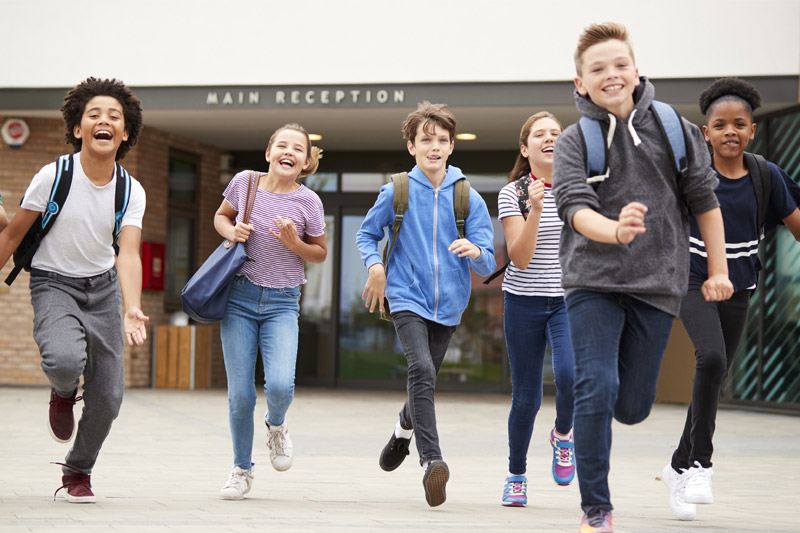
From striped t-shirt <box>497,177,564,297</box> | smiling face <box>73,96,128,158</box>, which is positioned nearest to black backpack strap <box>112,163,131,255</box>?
smiling face <box>73,96,128,158</box>

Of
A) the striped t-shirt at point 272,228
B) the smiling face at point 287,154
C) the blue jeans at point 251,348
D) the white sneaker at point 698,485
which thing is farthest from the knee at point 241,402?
the white sneaker at point 698,485

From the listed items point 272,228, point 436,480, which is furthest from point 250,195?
point 436,480

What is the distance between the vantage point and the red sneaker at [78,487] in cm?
520

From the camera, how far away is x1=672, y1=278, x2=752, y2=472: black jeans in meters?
5.12

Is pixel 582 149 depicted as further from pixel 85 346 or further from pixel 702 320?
pixel 85 346

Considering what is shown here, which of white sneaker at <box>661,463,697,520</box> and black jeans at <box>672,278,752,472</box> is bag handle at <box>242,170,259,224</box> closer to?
black jeans at <box>672,278,752,472</box>

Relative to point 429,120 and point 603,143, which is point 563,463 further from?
point 603,143

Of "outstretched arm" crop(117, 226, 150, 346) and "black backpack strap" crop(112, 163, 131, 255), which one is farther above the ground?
"black backpack strap" crop(112, 163, 131, 255)

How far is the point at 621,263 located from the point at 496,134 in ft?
37.1

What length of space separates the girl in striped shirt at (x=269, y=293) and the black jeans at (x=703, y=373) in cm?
191

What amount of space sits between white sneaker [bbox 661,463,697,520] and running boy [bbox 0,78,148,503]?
2.60 meters

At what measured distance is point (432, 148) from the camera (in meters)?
5.57

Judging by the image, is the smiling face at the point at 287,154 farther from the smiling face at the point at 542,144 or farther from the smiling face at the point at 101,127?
the smiling face at the point at 542,144

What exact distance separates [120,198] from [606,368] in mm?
2606
